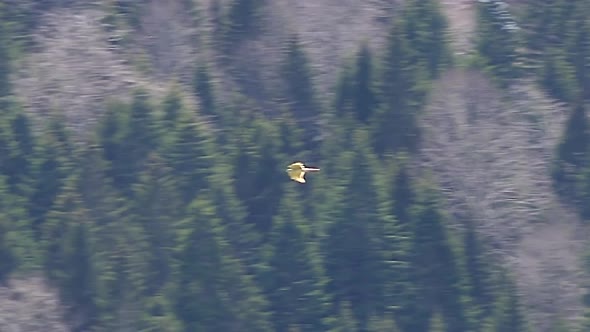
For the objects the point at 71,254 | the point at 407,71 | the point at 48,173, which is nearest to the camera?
the point at 71,254

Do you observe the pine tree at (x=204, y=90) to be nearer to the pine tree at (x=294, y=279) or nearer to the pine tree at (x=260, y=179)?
the pine tree at (x=260, y=179)

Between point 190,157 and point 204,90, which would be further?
point 204,90

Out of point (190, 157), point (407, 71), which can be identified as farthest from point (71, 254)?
point (407, 71)

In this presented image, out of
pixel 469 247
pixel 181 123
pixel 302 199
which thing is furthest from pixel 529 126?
pixel 181 123

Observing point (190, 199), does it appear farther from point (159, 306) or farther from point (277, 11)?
point (277, 11)

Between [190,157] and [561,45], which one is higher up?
[561,45]

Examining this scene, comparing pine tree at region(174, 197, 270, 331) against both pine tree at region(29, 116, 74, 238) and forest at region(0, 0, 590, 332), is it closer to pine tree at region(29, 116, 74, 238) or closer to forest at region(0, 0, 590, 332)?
forest at region(0, 0, 590, 332)

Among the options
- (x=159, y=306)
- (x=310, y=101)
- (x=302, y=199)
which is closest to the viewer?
(x=159, y=306)

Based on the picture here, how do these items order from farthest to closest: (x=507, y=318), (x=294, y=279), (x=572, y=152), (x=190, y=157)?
(x=572, y=152), (x=190, y=157), (x=294, y=279), (x=507, y=318)

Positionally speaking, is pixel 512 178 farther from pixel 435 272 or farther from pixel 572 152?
pixel 435 272
